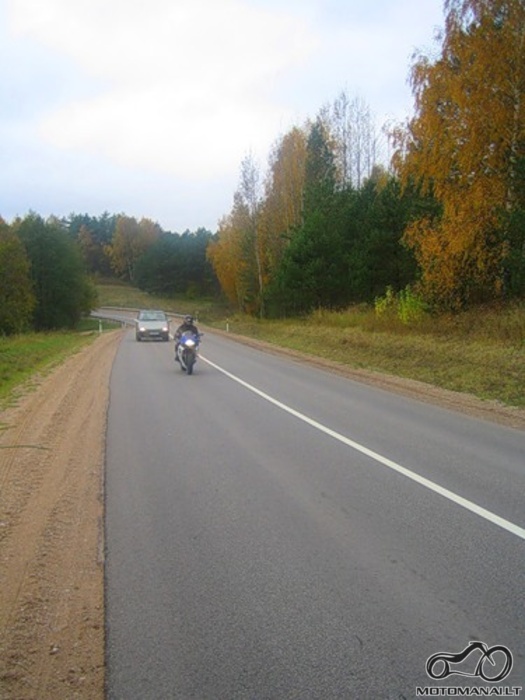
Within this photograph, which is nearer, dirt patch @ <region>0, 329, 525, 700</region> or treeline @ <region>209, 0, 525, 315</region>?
dirt patch @ <region>0, 329, 525, 700</region>

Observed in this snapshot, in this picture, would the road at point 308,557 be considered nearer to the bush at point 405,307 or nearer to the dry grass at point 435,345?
the dry grass at point 435,345

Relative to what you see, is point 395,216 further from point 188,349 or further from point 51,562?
point 51,562

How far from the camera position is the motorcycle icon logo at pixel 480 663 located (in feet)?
10.4

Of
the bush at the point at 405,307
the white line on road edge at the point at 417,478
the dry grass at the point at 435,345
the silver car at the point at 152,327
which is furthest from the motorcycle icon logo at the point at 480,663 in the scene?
the silver car at the point at 152,327

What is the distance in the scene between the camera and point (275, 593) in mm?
4094

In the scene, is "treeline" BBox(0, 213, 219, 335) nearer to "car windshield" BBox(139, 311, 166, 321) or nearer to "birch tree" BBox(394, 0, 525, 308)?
"car windshield" BBox(139, 311, 166, 321)

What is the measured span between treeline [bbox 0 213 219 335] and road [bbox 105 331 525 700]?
155 feet

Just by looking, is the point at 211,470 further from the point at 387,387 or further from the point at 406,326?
the point at 406,326

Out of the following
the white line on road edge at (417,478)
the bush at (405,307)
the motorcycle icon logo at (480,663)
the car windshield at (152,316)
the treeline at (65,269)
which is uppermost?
the treeline at (65,269)

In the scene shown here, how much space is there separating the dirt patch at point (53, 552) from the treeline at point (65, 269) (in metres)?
44.9

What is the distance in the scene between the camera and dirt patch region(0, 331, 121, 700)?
326 centimetres

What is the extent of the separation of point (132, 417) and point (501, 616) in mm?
8235

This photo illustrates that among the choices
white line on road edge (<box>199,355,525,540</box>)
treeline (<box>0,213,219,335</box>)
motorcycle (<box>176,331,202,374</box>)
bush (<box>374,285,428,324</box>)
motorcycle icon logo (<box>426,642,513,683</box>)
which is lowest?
white line on road edge (<box>199,355,525,540</box>)

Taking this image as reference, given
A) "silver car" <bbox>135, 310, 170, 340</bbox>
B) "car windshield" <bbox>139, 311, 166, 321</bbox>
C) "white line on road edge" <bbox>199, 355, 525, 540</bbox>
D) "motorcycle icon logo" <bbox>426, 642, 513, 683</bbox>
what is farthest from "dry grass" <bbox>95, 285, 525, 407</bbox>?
"motorcycle icon logo" <bbox>426, 642, 513, 683</bbox>
